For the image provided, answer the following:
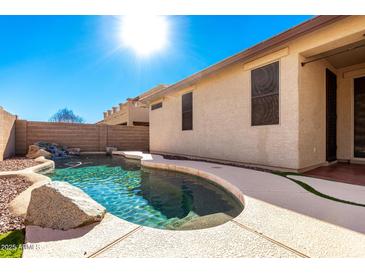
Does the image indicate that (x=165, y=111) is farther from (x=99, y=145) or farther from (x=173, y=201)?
(x=173, y=201)

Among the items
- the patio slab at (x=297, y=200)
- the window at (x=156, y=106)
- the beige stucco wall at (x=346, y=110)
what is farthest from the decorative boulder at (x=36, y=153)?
the beige stucco wall at (x=346, y=110)

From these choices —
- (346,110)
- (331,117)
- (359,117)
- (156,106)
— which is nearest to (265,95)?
(331,117)

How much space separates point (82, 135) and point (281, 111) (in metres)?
13.6

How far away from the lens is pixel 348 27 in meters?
4.17

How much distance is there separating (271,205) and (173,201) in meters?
2.00

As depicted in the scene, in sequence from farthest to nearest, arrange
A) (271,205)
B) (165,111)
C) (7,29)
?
(165,111), (7,29), (271,205)

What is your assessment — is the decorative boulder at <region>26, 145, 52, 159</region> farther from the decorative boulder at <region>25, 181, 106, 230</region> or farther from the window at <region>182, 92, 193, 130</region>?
the decorative boulder at <region>25, 181, 106, 230</region>

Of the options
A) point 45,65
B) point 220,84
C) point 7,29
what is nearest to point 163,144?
point 220,84

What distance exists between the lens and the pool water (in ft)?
9.80

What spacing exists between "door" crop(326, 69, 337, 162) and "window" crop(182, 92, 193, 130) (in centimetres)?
537

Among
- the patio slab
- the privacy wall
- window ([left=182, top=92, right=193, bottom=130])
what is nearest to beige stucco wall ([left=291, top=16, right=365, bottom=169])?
the patio slab

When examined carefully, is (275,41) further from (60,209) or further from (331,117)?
(60,209)

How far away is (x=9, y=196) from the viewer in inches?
140
